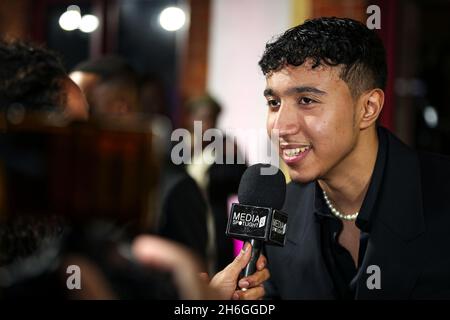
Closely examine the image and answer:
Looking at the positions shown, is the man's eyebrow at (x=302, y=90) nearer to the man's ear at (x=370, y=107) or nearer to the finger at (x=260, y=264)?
the man's ear at (x=370, y=107)

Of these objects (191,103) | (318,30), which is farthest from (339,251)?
(191,103)

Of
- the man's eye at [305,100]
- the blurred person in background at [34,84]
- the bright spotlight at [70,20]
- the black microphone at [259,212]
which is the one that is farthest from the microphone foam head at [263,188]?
the bright spotlight at [70,20]

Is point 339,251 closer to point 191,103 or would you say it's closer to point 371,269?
point 371,269

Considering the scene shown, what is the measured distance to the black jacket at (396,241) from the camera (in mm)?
1939

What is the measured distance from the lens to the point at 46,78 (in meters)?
1.69

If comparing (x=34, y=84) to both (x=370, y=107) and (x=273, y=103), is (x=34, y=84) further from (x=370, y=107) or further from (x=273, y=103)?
(x=370, y=107)

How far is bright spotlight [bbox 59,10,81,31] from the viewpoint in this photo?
6.30 metres

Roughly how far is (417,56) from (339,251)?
280 centimetres

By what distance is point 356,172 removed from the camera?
2.14 metres

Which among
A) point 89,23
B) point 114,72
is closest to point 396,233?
point 114,72

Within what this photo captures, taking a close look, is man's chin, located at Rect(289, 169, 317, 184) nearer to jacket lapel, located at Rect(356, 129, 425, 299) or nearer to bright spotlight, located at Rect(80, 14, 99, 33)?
jacket lapel, located at Rect(356, 129, 425, 299)

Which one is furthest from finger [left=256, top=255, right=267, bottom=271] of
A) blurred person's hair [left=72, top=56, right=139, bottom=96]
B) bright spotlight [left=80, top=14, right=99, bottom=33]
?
bright spotlight [left=80, top=14, right=99, bottom=33]

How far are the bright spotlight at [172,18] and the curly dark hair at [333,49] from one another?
3749mm

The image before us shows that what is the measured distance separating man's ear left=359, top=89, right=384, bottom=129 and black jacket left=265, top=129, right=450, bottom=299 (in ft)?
0.34
